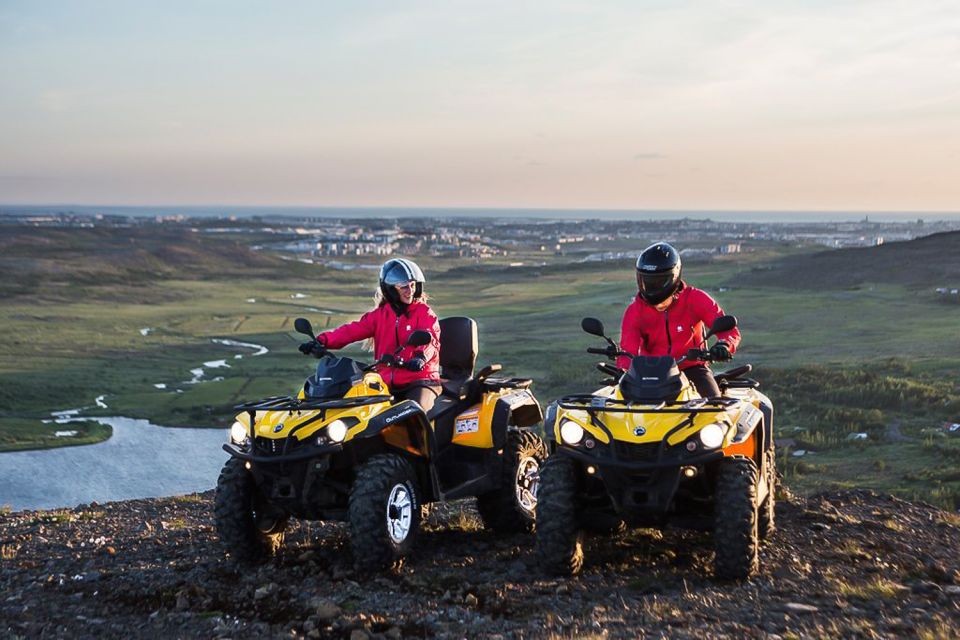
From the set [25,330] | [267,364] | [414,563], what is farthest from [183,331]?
[414,563]

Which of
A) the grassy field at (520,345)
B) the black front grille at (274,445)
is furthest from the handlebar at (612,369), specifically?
the grassy field at (520,345)

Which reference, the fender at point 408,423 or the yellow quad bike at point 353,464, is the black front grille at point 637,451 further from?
the fender at point 408,423

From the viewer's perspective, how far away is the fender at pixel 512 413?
10320 millimetres

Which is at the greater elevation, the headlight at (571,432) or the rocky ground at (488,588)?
the headlight at (571,432)

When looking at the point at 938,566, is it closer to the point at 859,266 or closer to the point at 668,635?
the point at 668,635

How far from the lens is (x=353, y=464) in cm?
881

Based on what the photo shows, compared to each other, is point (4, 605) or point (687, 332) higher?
point (687, 332)

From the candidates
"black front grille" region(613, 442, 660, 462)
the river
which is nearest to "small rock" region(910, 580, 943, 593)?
"black front grille" region(613, 442, 660, 462)

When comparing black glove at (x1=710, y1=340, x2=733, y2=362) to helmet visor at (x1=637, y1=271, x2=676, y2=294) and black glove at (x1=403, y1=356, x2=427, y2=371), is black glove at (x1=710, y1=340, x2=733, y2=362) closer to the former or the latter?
helmet visor at (x1=637, y1=271, x2=676, y2=294)

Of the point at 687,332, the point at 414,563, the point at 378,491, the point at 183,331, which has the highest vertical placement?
the point at 687,332

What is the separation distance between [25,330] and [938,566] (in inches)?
2830

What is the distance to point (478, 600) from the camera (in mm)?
7812

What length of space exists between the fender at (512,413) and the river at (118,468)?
2096cm

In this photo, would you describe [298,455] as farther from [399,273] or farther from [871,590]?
[871,590]
